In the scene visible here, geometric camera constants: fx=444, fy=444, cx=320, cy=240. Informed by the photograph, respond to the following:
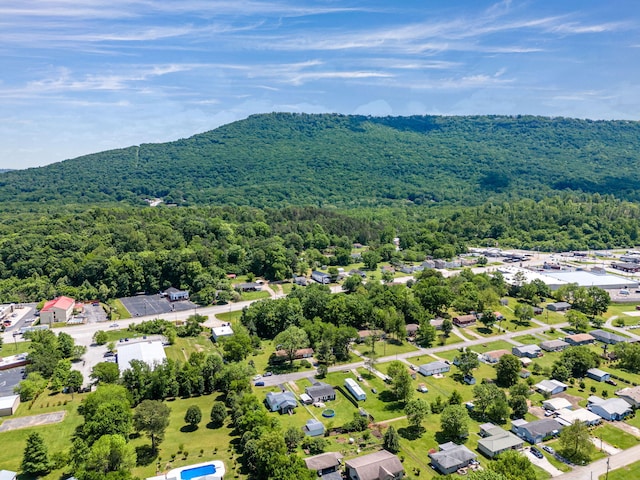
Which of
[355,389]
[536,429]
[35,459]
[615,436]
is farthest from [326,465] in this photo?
[615,436]

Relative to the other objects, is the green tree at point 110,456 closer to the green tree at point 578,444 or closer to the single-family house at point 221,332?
the single-family house at point 221,332

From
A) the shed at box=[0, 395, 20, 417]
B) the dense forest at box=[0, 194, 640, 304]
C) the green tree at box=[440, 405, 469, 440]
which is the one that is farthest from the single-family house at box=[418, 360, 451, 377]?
the shed at box=[0, 395, 20, 417]

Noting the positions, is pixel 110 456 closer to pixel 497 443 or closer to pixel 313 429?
pixel 313 429

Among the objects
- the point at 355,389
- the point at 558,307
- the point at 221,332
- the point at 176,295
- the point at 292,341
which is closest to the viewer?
the point at 355,389

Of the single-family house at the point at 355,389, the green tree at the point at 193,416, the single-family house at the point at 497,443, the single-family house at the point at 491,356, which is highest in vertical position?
the green tree at the point at 193,416

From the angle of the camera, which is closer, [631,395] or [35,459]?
[35,459]

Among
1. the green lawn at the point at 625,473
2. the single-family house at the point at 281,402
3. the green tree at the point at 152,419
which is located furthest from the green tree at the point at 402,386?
the green tree at the point at 152,419

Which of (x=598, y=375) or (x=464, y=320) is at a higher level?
(x=464, y=320)

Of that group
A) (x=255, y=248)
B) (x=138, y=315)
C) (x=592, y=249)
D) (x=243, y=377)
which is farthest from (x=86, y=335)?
(x=592, y=249)

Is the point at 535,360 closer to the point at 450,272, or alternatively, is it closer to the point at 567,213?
the point at 450,272
